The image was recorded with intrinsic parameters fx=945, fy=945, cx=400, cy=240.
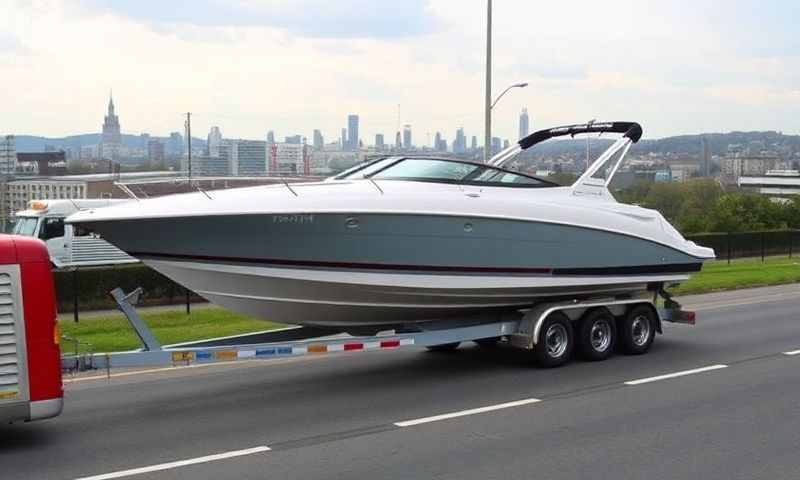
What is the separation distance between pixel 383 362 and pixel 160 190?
4.05 meters

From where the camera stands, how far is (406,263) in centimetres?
1093

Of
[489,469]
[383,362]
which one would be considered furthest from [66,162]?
[489,469]

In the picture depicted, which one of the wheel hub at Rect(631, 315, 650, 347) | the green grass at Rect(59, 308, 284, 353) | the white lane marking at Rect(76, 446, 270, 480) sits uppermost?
the wheel hub at Rect(631, 315, 650, 347)

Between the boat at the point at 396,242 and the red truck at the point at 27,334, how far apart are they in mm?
1427

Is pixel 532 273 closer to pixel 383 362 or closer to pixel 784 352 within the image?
pixel 383 362

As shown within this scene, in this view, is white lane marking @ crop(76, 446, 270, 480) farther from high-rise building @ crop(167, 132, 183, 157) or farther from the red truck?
high-rise building @ crop(167, 132, 183, 157)

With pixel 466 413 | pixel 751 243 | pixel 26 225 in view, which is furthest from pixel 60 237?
pixel 751 243

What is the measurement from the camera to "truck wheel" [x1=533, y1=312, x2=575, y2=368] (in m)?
12.2

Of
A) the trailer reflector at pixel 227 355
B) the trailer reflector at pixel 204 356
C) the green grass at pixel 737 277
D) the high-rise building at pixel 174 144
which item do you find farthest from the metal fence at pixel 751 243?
the trailer reflector at pixel 204 356

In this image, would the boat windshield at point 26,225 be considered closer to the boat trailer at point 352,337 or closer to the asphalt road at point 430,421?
the asphalt road at point 430,421

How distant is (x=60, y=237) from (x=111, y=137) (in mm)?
21924

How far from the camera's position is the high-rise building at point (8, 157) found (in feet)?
107

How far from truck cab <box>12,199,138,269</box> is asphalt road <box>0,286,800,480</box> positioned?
15.9 m

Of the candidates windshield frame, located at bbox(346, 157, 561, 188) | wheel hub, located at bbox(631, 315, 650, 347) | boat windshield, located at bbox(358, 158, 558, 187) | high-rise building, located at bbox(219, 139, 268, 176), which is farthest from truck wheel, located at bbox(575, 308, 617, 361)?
high-rise building, located at bbox(219, 139, 268, 176)
